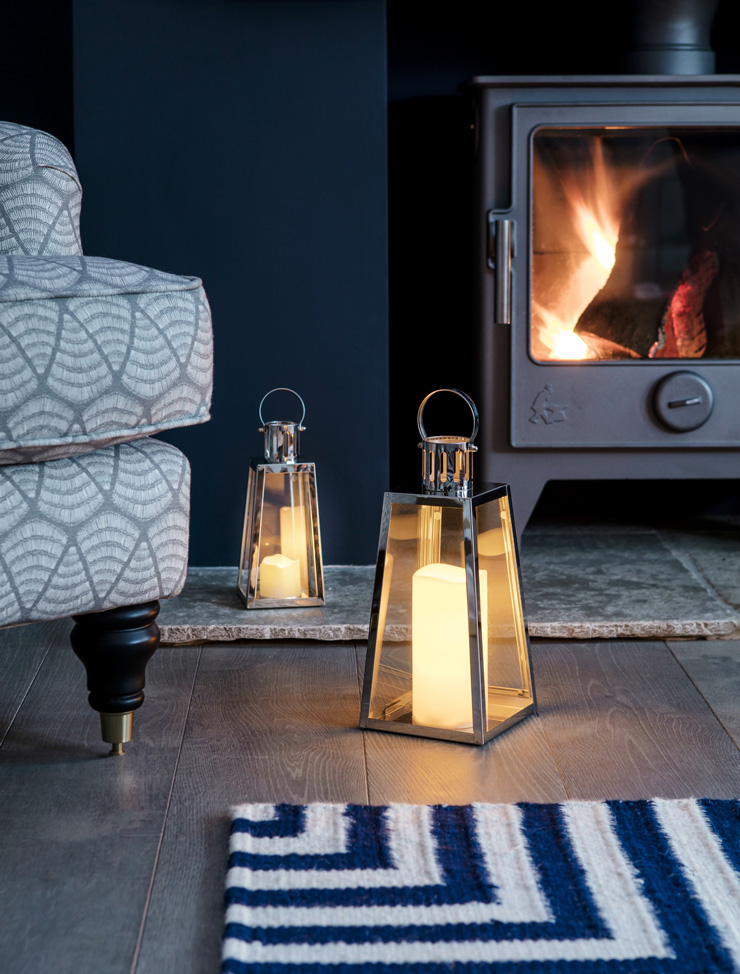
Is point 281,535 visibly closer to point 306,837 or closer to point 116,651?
point 116,651

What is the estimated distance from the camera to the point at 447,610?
Answer: 3.59ft

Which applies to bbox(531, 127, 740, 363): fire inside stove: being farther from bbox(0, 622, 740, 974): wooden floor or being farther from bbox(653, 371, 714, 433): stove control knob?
bbox(0, 622, 740, 974): wooden floor

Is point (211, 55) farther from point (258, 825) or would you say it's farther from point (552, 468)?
point (258, 825)

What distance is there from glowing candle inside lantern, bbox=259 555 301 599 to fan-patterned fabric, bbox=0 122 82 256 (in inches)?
21.6

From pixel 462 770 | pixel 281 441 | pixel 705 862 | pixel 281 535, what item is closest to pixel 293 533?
pixel 281 535

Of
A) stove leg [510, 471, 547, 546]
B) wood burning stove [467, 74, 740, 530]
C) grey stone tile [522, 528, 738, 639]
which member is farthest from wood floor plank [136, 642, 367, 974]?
wood burning stove [467, 74, 740, 530]

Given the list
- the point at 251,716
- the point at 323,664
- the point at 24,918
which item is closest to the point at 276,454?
the point at 323,664

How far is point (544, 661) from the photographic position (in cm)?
137

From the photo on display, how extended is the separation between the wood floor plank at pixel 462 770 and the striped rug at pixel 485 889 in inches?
1.5

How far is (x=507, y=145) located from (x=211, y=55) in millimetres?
483

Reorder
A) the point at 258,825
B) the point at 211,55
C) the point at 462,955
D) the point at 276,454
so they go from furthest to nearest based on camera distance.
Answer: the point at 211,55 → the point at 276,454 → the point at 258,825 → the point at 462,955

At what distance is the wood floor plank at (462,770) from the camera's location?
1.00 meters

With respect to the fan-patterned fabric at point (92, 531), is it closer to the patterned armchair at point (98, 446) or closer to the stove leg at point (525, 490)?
the patterned armchair at point (98, 446)

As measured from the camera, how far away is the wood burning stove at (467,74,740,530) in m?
1.63
